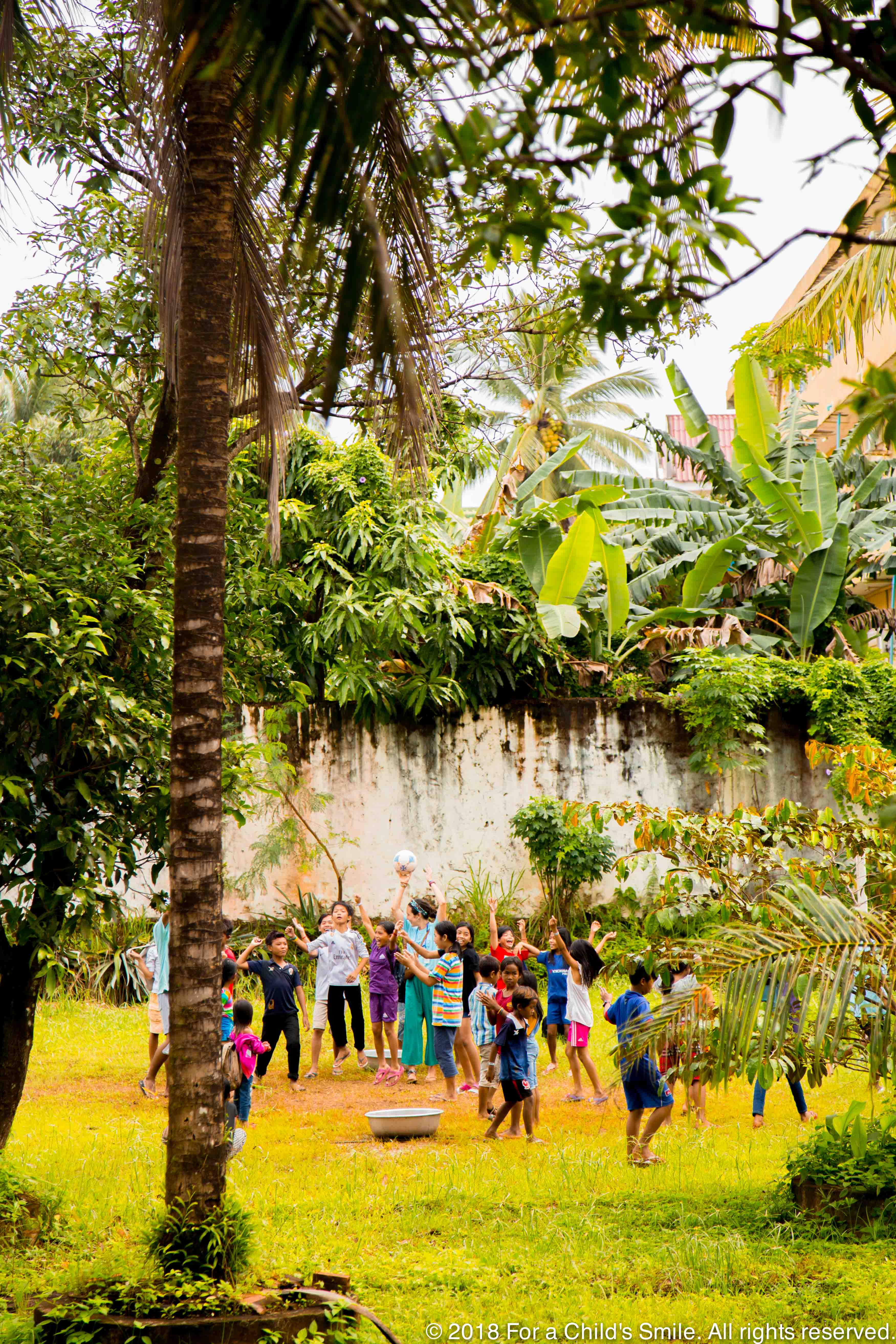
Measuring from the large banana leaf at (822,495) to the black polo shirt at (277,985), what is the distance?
316 inches

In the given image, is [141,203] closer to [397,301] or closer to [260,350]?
[260,350]

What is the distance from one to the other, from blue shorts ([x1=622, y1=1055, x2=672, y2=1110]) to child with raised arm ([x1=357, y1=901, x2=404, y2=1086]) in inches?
130

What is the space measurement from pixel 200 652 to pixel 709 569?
9.88 m

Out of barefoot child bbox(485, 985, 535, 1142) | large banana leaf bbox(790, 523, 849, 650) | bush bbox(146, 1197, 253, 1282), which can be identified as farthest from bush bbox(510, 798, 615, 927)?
bush bbox(146, 1197, 253, 1282)

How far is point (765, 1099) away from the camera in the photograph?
8.52 m

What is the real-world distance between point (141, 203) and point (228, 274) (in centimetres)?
327

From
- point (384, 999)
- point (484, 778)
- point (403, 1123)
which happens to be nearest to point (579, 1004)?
point (403, 1123)

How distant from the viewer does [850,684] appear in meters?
13.7

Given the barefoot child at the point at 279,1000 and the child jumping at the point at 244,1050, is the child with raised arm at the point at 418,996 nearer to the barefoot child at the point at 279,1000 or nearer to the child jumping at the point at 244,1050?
the barefoot child at the point at 279,1000

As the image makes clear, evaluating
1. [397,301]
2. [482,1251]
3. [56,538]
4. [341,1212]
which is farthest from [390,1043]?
[397,301]

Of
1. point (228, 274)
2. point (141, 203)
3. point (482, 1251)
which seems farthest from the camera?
point (141, 203)

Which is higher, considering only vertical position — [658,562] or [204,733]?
[658,562]

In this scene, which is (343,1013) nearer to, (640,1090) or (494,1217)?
(640,1090)

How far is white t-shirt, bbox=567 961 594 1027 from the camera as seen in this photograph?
891cm
